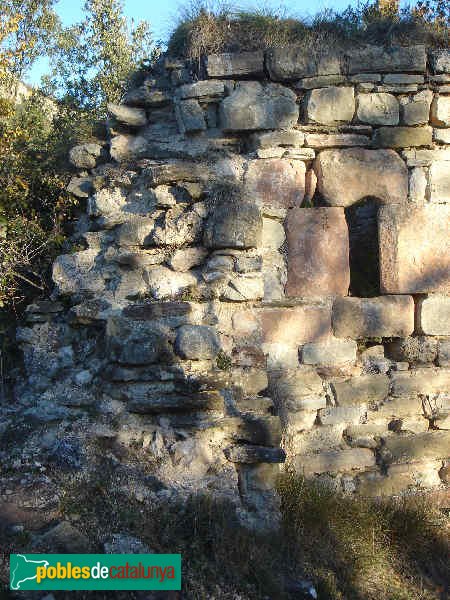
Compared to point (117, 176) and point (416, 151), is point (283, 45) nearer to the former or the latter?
point (416, 151)

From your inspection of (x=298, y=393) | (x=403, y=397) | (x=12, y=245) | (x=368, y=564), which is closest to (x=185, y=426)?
(x=298, y=393)

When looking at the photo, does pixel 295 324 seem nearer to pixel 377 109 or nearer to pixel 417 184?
pixel 417 184

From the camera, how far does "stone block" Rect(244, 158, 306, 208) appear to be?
3801mm

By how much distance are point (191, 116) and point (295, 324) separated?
151cm

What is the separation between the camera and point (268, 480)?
319cm

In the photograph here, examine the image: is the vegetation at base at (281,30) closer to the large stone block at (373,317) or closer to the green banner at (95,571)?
the large stone block at (373,317)

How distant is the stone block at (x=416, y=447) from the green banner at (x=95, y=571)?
1779 mm

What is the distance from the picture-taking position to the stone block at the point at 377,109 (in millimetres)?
3875

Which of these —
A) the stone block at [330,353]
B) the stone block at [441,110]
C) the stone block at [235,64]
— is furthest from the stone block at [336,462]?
the stone block at [235,64]

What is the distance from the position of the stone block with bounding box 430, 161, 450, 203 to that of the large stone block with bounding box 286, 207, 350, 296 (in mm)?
667

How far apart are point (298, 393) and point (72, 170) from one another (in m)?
2.29

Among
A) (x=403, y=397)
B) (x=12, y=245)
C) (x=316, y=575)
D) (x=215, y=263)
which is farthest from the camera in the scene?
(x=12, y=245)

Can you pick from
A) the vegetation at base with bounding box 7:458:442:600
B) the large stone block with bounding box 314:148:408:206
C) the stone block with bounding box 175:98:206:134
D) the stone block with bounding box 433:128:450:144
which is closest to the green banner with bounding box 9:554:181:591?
the vegetation at base with bounding box 7:458:442:600

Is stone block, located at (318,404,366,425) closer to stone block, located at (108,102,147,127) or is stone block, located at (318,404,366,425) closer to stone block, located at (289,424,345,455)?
stone block, located at (289,424,345,455)
